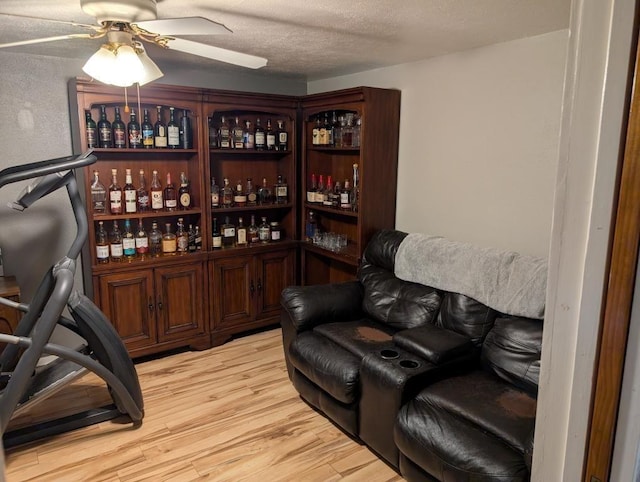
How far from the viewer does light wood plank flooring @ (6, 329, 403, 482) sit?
242 centimetres

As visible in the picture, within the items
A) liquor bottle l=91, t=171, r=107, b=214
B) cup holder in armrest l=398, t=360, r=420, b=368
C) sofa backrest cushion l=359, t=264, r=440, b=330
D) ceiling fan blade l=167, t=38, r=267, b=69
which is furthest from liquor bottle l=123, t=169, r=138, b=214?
cup holder in armrest l=398, t=360, r=420, b=368

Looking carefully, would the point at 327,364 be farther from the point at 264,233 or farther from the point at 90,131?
the point at 90,131

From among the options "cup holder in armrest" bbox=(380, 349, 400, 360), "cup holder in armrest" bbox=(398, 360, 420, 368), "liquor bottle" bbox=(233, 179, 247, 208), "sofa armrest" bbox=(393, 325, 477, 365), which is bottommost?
"cup holder in armrest" bbox=(398, 360, 420, 368)

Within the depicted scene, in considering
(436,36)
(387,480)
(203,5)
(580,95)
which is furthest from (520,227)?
(580,95)

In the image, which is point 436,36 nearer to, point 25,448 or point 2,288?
point 2,288

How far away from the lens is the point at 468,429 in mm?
2018

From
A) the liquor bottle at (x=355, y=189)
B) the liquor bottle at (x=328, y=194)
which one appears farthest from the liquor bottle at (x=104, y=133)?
Answer: the liquor bottle at (x=355, y=189)

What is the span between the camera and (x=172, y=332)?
3695mm

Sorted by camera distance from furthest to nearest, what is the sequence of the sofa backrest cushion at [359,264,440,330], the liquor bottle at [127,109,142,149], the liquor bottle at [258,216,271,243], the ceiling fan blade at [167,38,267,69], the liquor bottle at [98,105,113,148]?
the liquor bottle at [258,216,271,243] → the liquor bottle at [127,109,142,149] → the liquor bottle at [98,105,113,148] → the sofa backrest cushion at [359,264,440,330] → the ceiling fan blade at [167,38,267,69]

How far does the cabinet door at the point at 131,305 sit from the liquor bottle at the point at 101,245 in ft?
0.46

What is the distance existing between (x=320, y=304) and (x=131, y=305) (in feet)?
4.80

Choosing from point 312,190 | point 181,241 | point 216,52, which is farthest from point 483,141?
point 181,241

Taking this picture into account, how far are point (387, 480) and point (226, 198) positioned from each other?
258 centimetres

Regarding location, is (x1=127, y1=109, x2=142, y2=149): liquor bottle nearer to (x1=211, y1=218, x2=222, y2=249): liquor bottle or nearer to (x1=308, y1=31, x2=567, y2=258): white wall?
(x1=211, y1=218, x2=222, y2=249): liquor bottle
